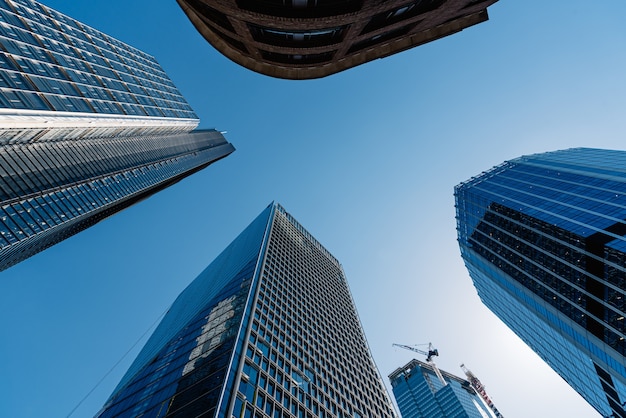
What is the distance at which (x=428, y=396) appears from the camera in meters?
159

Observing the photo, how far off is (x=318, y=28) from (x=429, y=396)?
16984 cm

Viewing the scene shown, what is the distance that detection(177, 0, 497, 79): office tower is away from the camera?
22500 millimetres

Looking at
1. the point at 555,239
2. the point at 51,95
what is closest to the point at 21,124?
the point at 51,95

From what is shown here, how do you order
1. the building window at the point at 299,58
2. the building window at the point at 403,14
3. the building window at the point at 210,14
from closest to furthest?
the building window at the point at 210,14
the building window at the point at 403,14
the building window at the point at 299,58

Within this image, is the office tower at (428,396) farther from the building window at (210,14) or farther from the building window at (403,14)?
the building window at (210,14)

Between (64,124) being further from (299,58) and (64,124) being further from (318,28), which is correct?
(318,28)

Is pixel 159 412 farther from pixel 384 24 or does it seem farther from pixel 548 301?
pixel 548 301

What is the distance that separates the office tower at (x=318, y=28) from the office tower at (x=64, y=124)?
51.5 m

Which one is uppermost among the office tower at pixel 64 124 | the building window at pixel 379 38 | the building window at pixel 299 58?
the office tower at pixel 64 124

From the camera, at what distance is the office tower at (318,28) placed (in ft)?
73.8

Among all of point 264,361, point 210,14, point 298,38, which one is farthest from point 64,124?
point 298,38

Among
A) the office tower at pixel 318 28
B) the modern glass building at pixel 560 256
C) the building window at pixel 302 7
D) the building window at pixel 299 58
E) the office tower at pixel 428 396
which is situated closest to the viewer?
the building window at pixel 302 7

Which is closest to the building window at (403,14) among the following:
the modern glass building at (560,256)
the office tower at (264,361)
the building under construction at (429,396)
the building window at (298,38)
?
the building window at (298,38)

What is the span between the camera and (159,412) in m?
39.1
